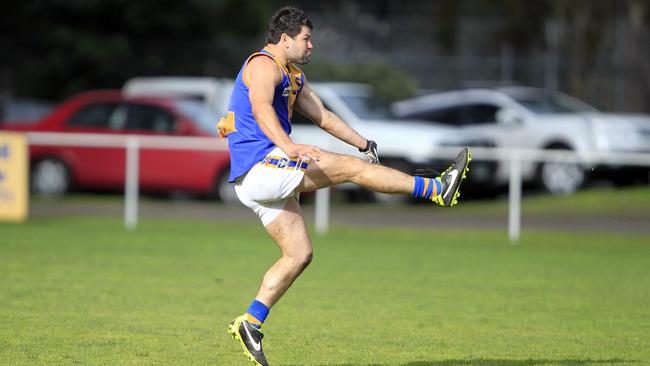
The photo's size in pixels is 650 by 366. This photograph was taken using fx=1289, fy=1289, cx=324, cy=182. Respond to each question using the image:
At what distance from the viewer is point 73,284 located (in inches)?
462

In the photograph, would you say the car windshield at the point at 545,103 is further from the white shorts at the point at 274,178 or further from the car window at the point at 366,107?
the white shorts at the point at 274,178

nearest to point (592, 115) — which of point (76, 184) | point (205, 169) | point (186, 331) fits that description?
point (205, 169)

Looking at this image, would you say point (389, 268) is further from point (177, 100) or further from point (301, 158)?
point (177, 100)

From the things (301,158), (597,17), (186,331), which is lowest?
(186,331)

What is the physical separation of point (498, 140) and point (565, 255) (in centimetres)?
874

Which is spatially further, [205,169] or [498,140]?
[498,140]

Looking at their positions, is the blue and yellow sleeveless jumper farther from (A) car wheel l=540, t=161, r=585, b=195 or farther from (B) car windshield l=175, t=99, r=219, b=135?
(A) car wheel l=540, t=161, r=585, b=195

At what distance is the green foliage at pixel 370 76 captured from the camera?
33.6 m

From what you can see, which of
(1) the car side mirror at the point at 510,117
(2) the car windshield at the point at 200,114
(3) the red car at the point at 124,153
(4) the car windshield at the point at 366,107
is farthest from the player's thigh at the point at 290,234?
(1) the car side mirror at the point at 510,117

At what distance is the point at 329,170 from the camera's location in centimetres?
751

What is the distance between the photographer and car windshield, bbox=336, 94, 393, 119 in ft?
75.0

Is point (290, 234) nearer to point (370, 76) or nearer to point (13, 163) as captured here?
point (13, 163)

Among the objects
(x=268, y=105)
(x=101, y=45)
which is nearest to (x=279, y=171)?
(x=268, y=105)

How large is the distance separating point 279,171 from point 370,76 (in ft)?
87.6
